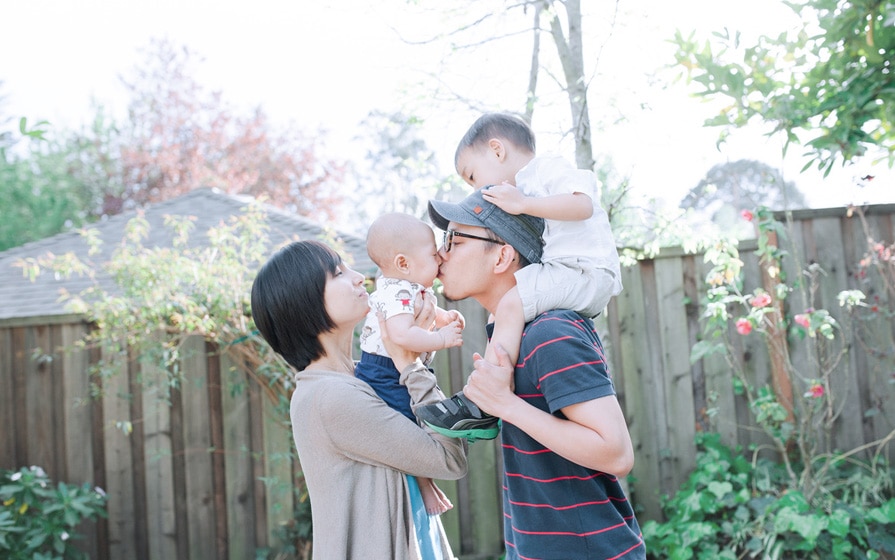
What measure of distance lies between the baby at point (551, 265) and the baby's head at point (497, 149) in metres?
0.05

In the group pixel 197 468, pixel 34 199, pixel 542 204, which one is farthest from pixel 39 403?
pixel 34 199

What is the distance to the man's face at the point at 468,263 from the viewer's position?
188 cm

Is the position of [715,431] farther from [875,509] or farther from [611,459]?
[611,459]

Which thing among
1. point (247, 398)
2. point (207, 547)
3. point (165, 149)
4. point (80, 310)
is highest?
point (165, 149)

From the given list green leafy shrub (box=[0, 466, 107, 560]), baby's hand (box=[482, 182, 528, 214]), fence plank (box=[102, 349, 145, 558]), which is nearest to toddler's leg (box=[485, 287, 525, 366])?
baby's hand (box=[482, 182, 528, 214])

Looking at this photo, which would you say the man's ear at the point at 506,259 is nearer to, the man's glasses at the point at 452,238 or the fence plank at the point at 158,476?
the man's glasses at the point at 452,238

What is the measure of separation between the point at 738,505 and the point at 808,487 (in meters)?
0.40

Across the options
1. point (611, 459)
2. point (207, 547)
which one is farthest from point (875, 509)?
point (207, 547)

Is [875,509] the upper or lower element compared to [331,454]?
lower

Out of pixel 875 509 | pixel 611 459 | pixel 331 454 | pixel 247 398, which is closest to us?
pixel 611 459

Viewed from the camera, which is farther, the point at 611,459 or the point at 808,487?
the point at 808,487

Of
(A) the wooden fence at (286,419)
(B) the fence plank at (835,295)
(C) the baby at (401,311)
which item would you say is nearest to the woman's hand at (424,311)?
(C) the baby at (401,311)

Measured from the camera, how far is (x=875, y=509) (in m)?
4.34

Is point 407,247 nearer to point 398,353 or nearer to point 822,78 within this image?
point 398,353
